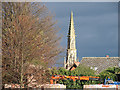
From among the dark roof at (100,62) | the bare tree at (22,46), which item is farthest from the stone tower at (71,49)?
the bare tree at (22,46)

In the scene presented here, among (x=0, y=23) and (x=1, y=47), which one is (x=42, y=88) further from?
(x=0, y=23)

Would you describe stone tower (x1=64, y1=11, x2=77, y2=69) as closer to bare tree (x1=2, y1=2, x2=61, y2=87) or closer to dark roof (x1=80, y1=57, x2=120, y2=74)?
dark roof (x1=80, y1=57, x2=120, y2=74)

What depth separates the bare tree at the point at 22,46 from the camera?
59.1 feet

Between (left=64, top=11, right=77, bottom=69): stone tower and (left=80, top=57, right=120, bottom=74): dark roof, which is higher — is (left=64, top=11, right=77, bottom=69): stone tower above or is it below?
above

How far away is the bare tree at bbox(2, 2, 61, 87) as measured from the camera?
1800 centimetres

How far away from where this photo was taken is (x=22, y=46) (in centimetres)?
1794

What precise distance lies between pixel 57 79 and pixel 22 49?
6632mm

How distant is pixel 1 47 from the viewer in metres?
18.2

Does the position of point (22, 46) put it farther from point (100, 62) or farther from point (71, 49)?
point (71, 49)

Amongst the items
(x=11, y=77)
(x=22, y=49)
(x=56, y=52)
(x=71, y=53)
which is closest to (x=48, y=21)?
(x=56, y=52)

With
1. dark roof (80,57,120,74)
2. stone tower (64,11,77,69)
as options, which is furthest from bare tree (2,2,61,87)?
stone tower (64,11,77,69)

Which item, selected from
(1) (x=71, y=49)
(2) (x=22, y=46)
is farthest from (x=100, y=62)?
(2) (x=22, y=46)

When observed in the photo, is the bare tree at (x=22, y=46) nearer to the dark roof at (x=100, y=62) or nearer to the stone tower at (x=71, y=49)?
the dark roof at (x=100, y=62)

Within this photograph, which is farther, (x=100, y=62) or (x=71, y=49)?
(x=71, y=49)
